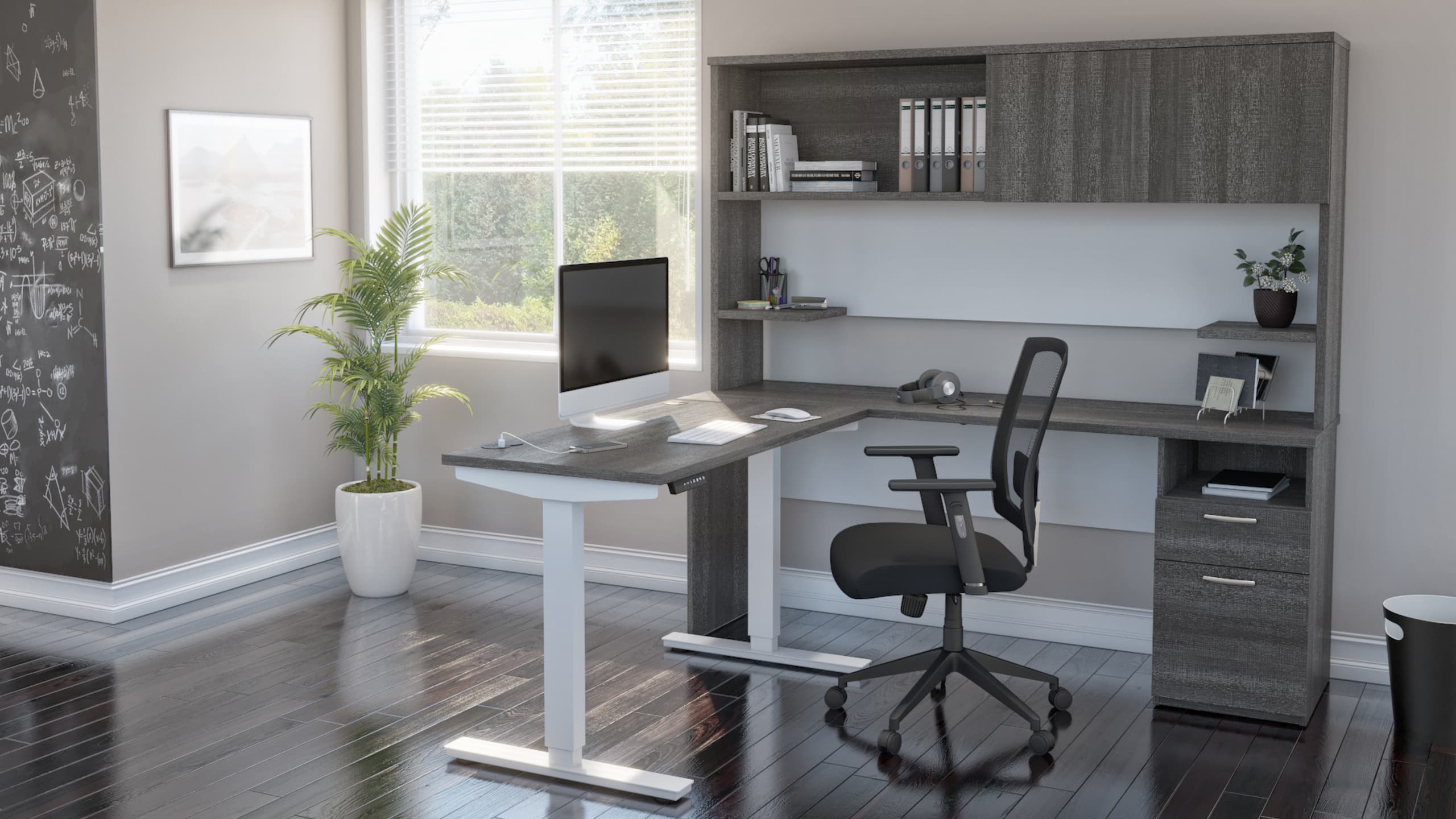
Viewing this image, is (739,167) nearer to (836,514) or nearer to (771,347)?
(771,347)

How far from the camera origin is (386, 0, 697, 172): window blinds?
17.3ft

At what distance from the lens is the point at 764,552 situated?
4.55 m

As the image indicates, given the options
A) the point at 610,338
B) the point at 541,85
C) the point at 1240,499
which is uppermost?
the point at 541,85

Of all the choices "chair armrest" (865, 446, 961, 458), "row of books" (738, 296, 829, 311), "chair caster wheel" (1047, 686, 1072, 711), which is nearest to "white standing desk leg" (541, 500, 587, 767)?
"chair armrest" (865, 446, 961, 458)

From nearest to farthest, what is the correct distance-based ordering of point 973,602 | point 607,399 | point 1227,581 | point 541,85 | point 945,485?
1. point 945,485
2. point 1227,581
3. point 607,399
4. point 973,602
5. point 541,85

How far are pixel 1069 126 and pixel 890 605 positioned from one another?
5.91 ft

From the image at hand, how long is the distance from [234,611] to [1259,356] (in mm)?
3647

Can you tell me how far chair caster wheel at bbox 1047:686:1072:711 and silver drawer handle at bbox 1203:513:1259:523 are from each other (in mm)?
640

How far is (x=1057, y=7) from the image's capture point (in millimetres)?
4535

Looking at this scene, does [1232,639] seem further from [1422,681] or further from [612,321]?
[612,321]

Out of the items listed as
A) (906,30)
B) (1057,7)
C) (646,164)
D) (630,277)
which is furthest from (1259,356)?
(646,164)

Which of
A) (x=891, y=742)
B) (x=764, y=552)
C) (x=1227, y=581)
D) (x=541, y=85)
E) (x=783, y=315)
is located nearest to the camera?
(x=891, y=742)

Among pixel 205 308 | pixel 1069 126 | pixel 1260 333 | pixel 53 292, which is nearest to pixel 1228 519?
pixel 1260 333

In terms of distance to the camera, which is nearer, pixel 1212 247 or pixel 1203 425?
pixel 1203 425
